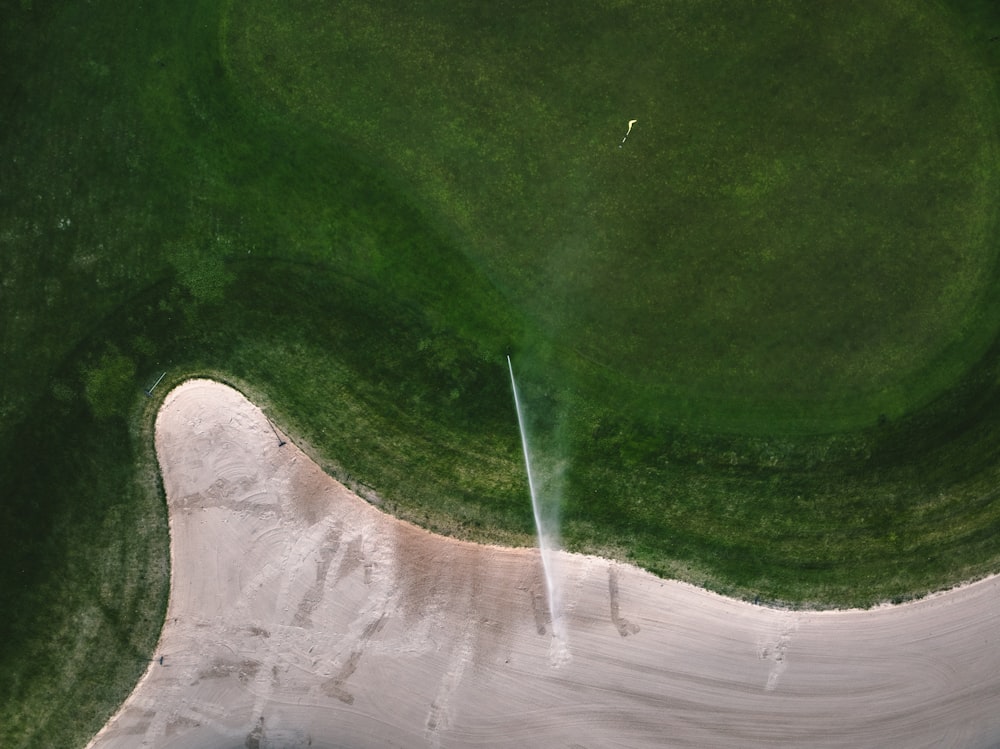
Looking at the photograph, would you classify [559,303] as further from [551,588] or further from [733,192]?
[551,588]

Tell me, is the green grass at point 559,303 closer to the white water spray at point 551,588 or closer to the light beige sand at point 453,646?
the white water spray at point 551,588

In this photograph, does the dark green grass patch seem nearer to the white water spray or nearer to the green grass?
the green grass

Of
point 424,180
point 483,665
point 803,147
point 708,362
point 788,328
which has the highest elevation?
point 803,147

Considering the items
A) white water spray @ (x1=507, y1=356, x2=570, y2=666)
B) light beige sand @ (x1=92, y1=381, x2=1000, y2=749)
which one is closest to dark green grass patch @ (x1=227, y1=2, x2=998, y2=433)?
white water spray @ (x1=507, y1=356, x2=570, y2=666)

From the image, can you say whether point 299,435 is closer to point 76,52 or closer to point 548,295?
point 548,295

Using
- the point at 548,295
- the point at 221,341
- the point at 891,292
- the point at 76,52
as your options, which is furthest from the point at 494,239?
the point at 76,52
